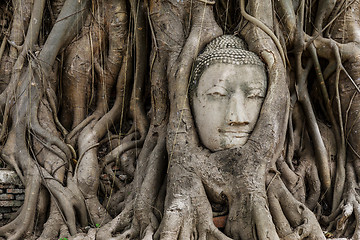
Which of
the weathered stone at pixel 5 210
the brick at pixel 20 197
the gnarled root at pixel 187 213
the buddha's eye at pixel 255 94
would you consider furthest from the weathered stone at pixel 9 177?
the buddha's eye at pixel 255 94

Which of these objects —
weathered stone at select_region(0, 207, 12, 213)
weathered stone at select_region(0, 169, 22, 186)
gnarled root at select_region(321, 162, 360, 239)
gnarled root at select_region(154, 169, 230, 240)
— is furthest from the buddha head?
weathered stone at select_region(0, 207, 12, 213)

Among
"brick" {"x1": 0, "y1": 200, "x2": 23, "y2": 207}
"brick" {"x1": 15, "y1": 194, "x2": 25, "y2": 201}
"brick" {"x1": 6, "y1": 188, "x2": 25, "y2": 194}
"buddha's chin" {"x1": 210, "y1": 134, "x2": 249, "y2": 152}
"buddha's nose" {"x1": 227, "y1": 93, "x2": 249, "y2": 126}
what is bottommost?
"brick" {"x1": 0, "y1": 200, "x2": 23, "y2": 207}

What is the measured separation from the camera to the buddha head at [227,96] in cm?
304

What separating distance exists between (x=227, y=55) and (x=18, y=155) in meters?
2.07

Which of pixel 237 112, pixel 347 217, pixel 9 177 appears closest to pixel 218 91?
pixel 237 112

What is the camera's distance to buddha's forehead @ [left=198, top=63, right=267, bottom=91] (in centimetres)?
310

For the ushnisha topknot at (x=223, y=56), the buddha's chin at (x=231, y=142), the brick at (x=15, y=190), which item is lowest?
the brick at (x=15, y=190)

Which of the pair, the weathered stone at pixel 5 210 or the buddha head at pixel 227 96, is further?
the weathered stone at pixel 5 210

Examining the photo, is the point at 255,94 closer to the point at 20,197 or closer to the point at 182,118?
the point at 182,118

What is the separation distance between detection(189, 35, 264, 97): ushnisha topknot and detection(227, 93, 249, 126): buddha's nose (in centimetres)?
30

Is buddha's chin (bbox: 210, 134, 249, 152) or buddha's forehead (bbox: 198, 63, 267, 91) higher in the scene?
buddha's forehead (bbox: 198, 63, 267, 91)

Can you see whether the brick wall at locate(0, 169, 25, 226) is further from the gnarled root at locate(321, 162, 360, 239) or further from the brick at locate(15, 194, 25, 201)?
the gnarled root at locate(321, 162, 360, 239)

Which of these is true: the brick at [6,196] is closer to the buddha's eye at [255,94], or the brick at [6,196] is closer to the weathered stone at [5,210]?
the weathered stone at [5,210]

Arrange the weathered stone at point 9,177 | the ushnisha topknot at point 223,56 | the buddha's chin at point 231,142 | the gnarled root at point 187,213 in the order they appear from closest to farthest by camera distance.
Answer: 1. the gnarled root at point 187,213
2. the buddha's chin at point 231,142
3. the ushnisha topknot at point 223,56
4. the weathered stone at point 9,177
